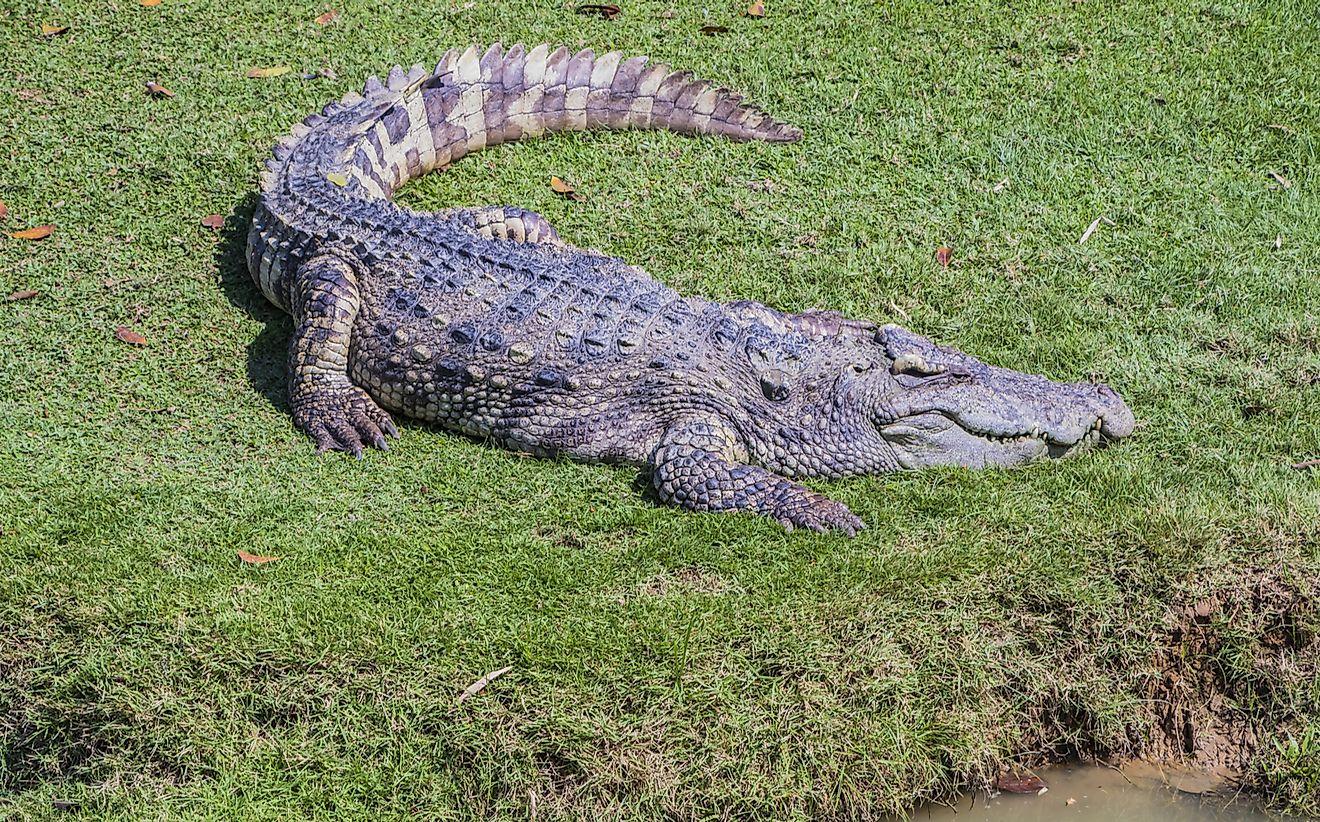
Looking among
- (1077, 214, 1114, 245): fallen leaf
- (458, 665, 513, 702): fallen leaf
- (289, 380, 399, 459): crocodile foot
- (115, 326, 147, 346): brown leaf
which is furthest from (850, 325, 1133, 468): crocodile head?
(115, 326, 147, 346): brown leaf

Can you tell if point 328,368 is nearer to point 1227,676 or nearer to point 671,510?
point 671,510

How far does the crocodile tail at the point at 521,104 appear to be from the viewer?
716 centimetres

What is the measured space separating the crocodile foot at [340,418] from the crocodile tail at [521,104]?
1.66 metres

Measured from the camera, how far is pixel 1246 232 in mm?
6871

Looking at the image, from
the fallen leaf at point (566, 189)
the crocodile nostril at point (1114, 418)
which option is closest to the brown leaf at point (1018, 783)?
the crocodile nostril at point (1114, 418)

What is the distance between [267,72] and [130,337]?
97.2 inches

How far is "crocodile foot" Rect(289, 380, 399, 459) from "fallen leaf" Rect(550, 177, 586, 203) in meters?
1.90

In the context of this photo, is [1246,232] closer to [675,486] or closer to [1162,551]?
[1162,551]

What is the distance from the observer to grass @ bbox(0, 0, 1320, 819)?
430cm

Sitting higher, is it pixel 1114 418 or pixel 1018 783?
pixel 1114 418

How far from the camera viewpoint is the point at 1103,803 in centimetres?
461

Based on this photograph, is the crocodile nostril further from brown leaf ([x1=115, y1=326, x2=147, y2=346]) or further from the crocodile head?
brown leaf ([x1=115, y1=326, x2=147, y2=346])

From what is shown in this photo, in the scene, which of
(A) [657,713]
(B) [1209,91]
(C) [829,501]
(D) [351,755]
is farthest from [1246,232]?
(D) [351,755]

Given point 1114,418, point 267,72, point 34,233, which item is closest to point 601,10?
point 267,72
